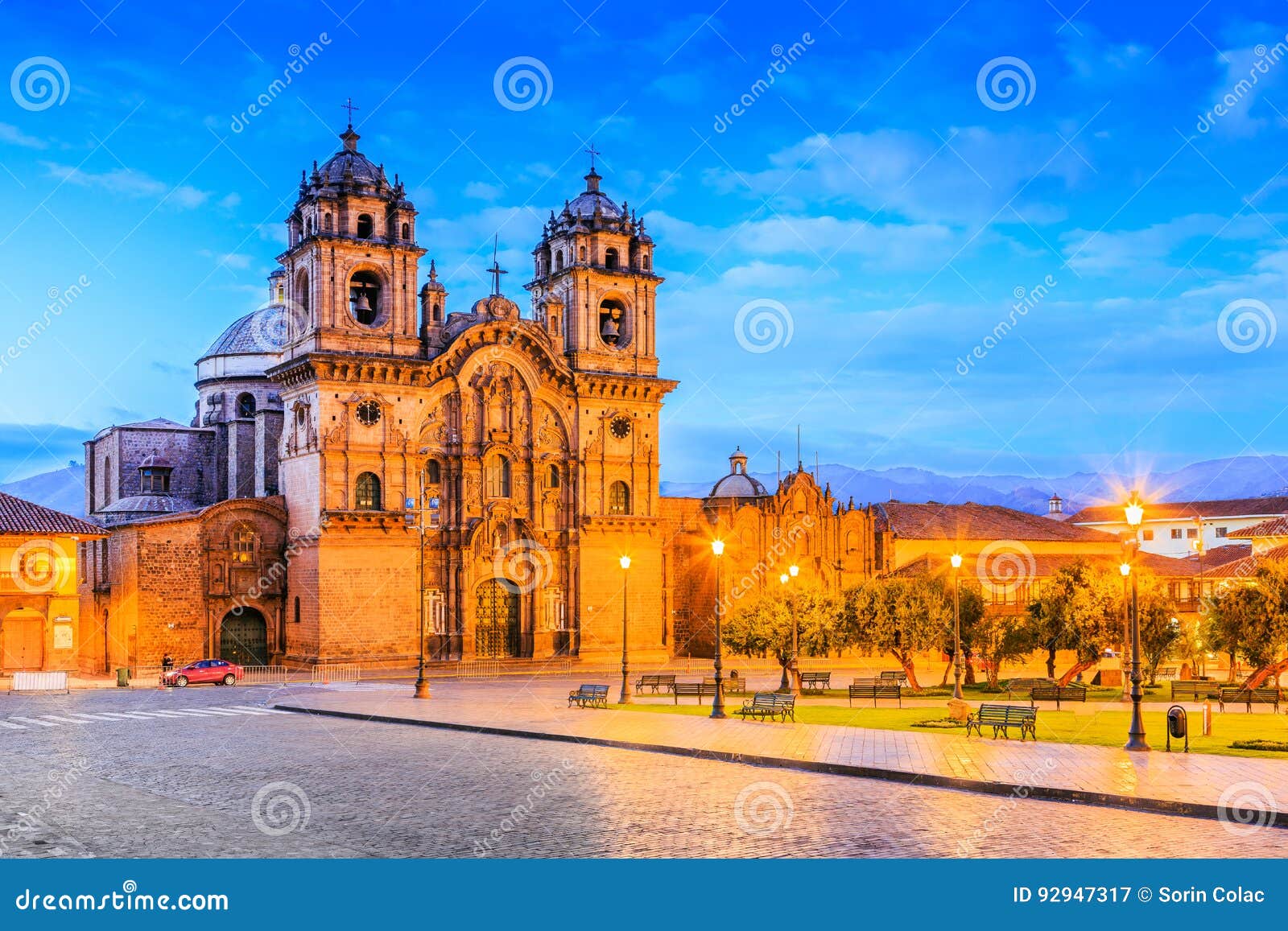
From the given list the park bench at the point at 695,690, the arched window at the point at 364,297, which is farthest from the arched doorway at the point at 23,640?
the park bench at the point at 695,690

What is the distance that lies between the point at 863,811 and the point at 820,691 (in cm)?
2407

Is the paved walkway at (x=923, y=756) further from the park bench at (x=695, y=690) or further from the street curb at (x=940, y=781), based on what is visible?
the park bench at (x=695, y=690)

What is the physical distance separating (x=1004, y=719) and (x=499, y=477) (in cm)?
3338

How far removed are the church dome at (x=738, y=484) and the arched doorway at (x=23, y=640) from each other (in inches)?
1252

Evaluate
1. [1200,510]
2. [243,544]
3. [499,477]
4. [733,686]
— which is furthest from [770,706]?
[1200,510]

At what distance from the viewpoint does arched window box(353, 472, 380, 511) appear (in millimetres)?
51594

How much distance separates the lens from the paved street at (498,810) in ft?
46.5

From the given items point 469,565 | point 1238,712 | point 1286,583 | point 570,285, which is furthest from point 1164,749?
point 570,285

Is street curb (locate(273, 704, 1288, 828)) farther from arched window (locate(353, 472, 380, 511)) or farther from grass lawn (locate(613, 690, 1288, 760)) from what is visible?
arched window (locate(353, 472, 380, 511))

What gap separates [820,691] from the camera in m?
40.5

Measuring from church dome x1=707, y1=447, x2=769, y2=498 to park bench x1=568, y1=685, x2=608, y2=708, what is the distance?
1254 inches

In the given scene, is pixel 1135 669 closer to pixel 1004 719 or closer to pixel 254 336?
pixel 1004 719

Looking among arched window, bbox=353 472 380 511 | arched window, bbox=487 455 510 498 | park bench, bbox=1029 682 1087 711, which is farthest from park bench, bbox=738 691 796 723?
arched window, bbox=487 455 510 498

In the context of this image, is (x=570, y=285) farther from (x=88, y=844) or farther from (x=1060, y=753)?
(x=88, y=844)
